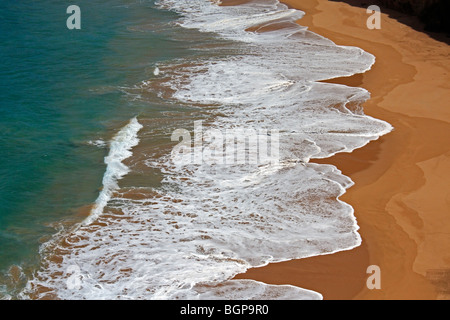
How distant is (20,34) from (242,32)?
24.4ft

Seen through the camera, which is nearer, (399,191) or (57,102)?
(399,191)

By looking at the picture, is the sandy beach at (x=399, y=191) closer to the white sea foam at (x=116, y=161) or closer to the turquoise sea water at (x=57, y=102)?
the white sea foam at (x=116, y=161)

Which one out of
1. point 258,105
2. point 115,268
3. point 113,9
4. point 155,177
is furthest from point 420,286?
point 113,9

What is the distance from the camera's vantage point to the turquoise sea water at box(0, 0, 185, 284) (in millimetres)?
9578

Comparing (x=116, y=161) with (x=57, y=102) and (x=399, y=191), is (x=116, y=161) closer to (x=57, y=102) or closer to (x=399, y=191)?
(x=57, y=102)

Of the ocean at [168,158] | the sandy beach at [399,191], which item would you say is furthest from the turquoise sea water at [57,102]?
the sandy beach at [399,191]

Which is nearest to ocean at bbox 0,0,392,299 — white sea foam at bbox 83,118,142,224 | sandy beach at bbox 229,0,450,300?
white sea foam at bbox 83,118,142,224

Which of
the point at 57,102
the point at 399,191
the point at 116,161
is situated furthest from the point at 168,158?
the point at 57,102

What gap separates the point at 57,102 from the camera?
1409 cm

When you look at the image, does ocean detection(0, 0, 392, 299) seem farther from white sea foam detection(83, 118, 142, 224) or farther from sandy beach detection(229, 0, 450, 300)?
sandy beach detection(229, 0, 450, 300)

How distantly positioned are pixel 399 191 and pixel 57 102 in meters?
8.48

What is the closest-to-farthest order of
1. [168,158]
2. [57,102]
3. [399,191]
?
[399,191]
[168,158]
[57,102]

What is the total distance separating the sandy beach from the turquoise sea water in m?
3.93
